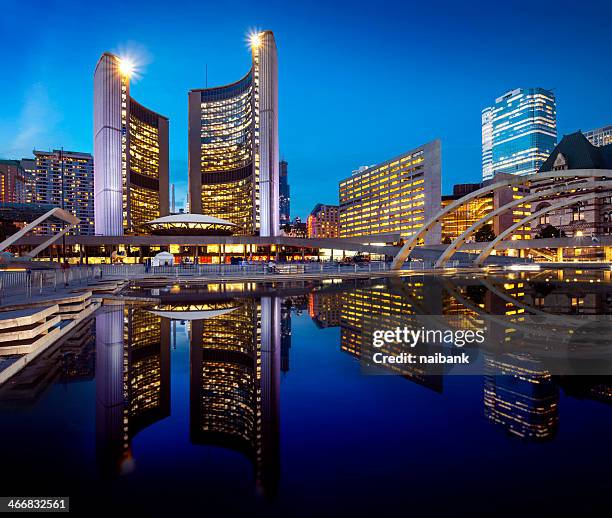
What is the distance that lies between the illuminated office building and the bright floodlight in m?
94.7

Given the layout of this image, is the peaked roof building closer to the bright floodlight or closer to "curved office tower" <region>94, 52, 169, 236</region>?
"curved office tower" <region>94, 52, 169, 236</region>

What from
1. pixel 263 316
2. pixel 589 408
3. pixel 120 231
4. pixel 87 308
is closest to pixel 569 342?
pixel 589 408

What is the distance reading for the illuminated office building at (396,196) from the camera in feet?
386

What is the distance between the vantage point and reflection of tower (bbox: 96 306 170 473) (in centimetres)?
478

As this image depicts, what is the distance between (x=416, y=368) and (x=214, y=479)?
5.18 m

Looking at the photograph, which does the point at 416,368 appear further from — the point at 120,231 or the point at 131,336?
the point at 120,231

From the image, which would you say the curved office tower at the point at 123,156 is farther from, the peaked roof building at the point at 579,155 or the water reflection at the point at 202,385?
the peaked roof building at the point at 579,155

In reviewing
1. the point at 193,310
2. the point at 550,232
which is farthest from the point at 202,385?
the point at 550,232

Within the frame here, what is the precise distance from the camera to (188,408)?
5859mm

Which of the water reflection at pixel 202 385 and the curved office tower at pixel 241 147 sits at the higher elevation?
the curved office tower at pixel 241 147

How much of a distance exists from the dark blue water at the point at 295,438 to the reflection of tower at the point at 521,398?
3cm

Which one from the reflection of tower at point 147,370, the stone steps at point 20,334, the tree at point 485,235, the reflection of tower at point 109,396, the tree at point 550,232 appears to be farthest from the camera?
the tree at point 485,235

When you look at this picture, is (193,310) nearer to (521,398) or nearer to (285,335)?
(285,335)

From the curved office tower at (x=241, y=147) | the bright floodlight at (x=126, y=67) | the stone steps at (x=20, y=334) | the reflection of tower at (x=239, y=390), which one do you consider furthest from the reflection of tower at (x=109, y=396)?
the bright floodlight at (x=126, y=67)
